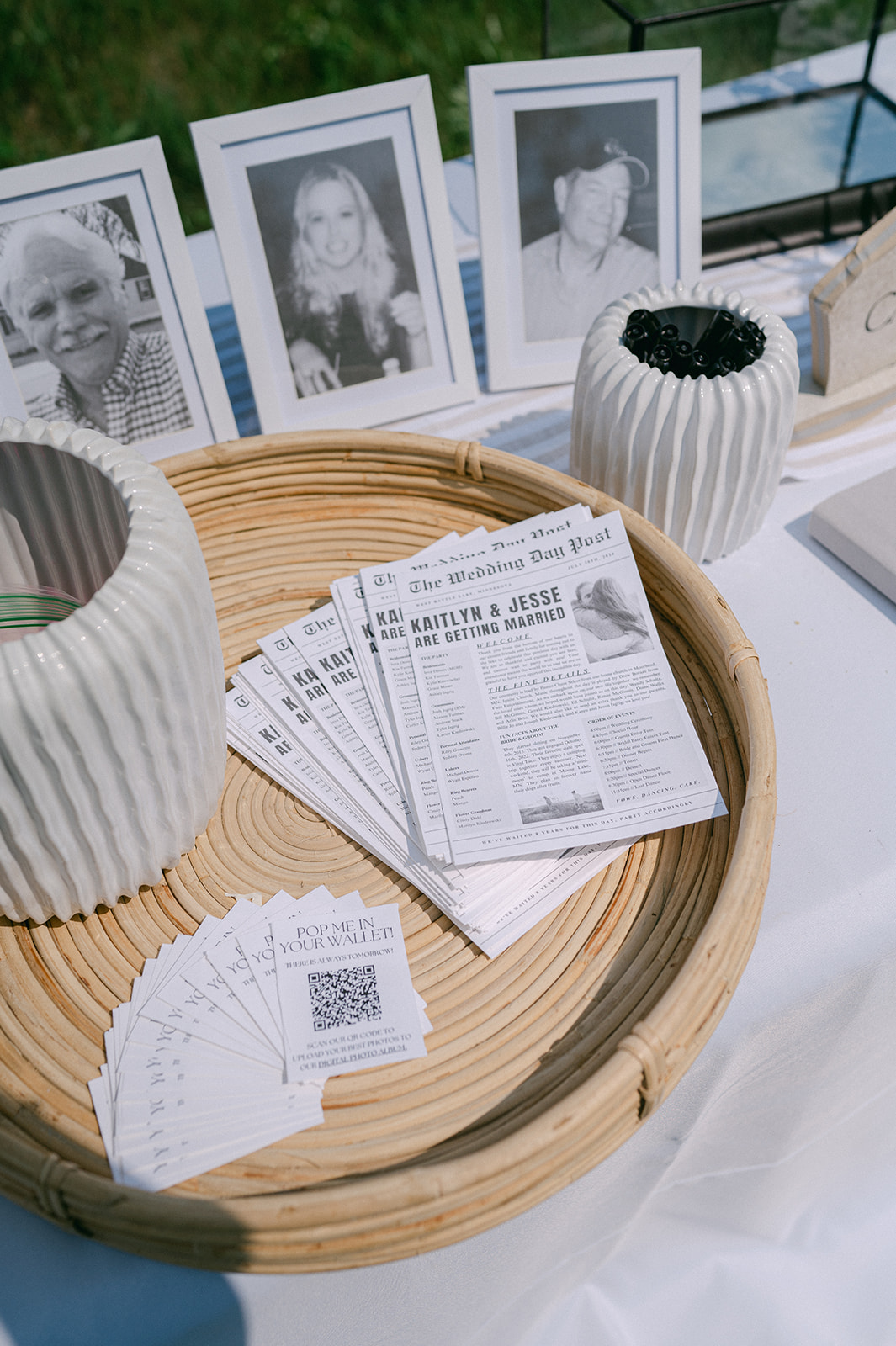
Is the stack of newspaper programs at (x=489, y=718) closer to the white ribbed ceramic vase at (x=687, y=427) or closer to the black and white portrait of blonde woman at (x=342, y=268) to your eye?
the white ribbed ceramic vase at (x=687, y=427)

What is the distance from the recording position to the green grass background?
2293 mm

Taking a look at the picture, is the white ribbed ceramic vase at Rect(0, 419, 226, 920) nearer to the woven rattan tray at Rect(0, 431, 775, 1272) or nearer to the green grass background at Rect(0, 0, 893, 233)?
the woven rattan tray at Rect(0, 431, 775, 1272)

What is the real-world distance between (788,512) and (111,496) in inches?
26.9

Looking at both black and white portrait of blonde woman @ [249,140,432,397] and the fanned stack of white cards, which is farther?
black and white portrait of blonde woman @ [249,140,432,397]

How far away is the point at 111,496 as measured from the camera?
0.69m

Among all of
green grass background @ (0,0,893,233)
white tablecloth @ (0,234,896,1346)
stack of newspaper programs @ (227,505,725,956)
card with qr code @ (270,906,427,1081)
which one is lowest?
white tablecloth @ (0,234,896,1346)

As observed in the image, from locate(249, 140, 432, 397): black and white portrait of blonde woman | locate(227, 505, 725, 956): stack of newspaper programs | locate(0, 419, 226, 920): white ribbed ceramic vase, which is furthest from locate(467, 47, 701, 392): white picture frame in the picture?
locate(0, 419, 226, 920): white ribbed ceramic vase

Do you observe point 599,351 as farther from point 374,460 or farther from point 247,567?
point 247,567

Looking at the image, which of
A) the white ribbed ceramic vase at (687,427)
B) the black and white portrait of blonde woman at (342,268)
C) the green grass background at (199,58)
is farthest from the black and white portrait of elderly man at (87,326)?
the green grass background at (199,58)

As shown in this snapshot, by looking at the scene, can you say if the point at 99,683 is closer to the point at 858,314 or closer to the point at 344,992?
the point at 344,992

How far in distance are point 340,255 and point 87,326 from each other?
0.27 meters

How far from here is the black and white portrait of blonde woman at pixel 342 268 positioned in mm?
1028

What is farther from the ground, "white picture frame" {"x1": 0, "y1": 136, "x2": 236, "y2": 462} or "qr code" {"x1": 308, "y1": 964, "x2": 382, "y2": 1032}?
"white picture frame" {"x1": 0, "y1": 136, "x2": 236, "y2": 462}

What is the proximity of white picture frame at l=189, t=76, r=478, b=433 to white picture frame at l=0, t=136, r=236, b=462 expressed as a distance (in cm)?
5
